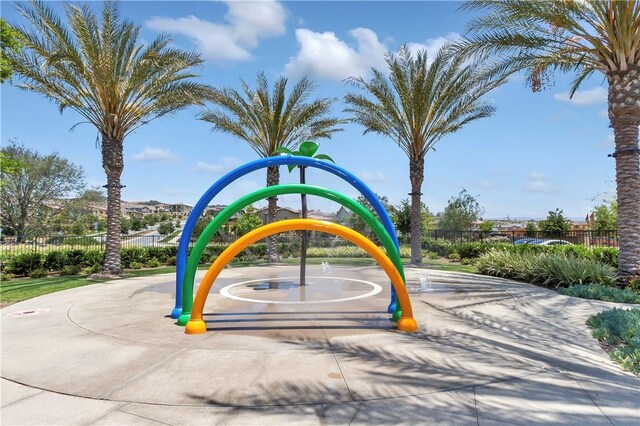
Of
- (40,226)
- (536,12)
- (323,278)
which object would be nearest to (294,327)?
(323,278)

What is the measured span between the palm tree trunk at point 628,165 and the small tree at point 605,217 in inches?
863

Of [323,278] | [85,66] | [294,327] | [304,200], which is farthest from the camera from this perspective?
[85,66]

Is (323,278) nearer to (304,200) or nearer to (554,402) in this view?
(304,200)

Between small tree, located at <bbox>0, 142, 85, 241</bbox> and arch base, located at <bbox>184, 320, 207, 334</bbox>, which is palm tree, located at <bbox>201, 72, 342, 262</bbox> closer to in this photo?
arch base, located at <bbox>184, 320, 207, 334</bbox>

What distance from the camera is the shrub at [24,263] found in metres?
15.7

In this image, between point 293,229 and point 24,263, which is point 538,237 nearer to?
point 293,229

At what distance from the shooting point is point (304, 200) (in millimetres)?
9414

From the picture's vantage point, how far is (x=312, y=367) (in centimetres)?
479

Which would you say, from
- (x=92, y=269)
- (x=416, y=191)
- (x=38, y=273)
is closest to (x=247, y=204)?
(x=92, y=269)

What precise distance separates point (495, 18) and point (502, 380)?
1133 cm

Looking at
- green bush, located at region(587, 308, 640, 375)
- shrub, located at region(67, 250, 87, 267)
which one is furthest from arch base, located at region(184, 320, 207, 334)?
shrub, located at region(67, 250, 87, 267)

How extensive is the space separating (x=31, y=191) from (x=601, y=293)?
46543mm

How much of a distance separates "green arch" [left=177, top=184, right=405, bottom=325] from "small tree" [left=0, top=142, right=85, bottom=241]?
3929cm

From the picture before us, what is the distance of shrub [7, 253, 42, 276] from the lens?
1566 cm
